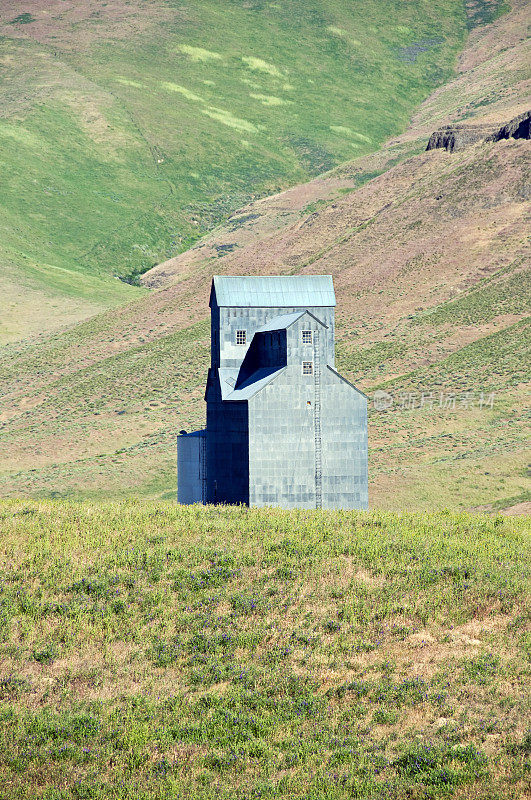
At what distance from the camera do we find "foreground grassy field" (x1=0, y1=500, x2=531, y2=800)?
634 inches

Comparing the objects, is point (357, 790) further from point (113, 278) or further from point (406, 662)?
point (113, 278)

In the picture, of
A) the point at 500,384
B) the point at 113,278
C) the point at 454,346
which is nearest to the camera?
the point at 500,384

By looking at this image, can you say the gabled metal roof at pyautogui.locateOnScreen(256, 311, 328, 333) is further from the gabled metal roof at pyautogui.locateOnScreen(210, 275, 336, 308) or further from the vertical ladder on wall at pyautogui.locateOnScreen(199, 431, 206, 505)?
the vertical ladder on wall at pyautogui.locateOnScreen(199, 431, 206, 505)

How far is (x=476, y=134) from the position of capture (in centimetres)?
12081

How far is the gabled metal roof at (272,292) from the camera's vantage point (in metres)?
43.5

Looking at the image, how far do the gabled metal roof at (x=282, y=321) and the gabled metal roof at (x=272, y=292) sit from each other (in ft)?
3.26

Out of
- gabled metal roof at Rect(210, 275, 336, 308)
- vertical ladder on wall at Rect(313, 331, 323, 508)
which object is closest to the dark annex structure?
vertical ladder on wall at Rect(313, 331, 323, 508)

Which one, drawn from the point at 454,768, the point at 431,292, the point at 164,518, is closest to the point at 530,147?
the point at 431,292

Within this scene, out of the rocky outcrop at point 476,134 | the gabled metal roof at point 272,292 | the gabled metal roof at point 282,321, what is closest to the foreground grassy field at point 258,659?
the gabled metal roof at point 282,321

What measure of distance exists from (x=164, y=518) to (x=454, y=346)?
6111cm

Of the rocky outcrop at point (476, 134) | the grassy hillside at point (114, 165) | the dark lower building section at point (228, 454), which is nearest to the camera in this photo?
the dark lower building section at point (228, 454)

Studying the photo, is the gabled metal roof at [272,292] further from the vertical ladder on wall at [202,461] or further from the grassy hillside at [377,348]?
the grassy hillside at [377,348]

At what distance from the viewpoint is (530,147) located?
109938mm

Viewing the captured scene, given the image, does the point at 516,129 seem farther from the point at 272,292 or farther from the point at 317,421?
the point at 317,421
